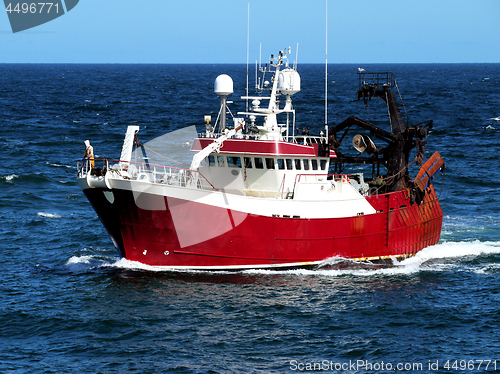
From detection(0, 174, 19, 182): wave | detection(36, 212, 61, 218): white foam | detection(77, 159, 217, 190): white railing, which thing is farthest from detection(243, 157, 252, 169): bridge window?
detection(0, 174, 19, 182): wave

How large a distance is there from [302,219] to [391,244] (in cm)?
578

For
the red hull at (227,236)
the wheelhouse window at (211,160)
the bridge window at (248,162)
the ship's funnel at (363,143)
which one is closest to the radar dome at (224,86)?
the wheelhouse window at (211,160)

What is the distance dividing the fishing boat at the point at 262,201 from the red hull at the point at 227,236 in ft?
0.15

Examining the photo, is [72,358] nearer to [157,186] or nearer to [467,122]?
[157,186]

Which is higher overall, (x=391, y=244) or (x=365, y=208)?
(x=365, y=208)

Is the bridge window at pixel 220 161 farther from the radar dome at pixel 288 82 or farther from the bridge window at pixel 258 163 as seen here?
the radar dome at pixel 288 82

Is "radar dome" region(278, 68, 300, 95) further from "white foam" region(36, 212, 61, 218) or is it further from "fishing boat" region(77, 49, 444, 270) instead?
"white foam" region(36, 212, 61, 218)

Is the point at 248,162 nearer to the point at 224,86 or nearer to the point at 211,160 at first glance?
the point at 211,160

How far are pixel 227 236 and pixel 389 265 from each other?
8785 mm

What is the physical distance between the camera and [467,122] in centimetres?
8200

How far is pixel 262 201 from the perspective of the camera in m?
26.4

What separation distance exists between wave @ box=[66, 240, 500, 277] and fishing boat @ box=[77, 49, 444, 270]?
0.28m

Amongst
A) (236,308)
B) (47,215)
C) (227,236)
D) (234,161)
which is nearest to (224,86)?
(234,161)

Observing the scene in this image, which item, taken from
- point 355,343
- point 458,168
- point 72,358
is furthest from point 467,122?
point 72,358
